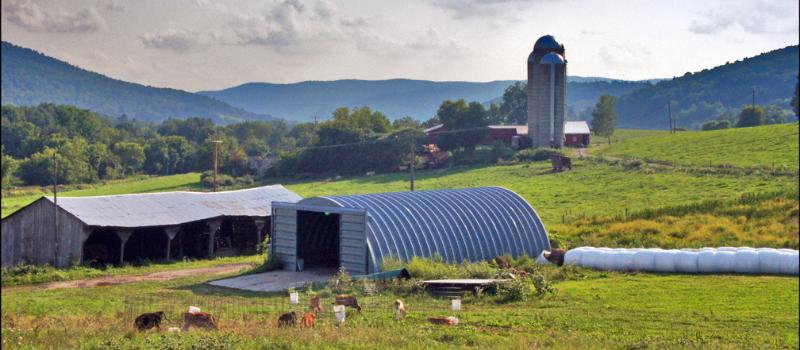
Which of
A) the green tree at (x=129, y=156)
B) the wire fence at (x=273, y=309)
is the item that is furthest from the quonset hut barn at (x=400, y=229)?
the green tree at (x=129, y=156)

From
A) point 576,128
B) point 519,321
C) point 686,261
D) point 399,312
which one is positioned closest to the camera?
point 519,321

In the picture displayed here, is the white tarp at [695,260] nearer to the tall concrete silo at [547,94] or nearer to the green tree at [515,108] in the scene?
the tall concrete silo at [547,94]

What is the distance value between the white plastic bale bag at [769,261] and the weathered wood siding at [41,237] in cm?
2605

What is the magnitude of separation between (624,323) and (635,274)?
8733mm

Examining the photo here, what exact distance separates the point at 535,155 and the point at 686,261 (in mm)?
51440

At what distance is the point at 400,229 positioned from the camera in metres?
30.3

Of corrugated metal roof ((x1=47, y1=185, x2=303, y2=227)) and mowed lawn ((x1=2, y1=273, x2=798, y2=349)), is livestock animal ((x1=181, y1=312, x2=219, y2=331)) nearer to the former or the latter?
mowed lawn ((x1=2, y1=273, x2=798, y2=349))

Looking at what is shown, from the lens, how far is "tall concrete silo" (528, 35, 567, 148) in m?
86.3

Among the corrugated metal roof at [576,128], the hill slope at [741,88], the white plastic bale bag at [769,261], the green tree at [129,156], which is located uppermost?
the hill slope at [741,88]

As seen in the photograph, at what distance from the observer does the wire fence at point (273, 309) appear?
19719 mm

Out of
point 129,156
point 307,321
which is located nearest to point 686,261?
point 307,321

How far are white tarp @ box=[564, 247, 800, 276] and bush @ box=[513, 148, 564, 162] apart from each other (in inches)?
1867

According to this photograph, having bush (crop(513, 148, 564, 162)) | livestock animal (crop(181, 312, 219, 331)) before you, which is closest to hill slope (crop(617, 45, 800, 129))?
bush (crop(513, 148, 564, 162))

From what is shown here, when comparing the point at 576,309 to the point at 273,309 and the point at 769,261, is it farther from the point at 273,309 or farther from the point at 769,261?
the point at 273,309
